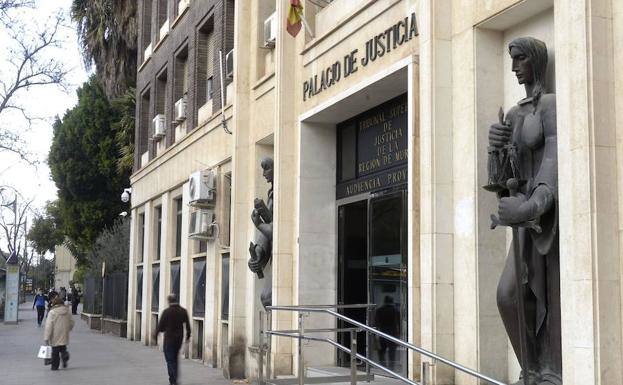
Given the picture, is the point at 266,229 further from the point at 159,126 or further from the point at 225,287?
the point at 159,126

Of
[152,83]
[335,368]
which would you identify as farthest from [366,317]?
[152,83]

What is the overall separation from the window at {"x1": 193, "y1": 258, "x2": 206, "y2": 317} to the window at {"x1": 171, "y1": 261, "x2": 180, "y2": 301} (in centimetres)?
159

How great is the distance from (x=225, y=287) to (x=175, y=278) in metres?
5.01

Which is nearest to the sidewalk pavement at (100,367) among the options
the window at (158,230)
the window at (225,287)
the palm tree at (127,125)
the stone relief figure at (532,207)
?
the window at (225,287)

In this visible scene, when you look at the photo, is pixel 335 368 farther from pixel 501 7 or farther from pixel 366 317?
pixel 501 7

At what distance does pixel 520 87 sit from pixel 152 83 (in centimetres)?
1867

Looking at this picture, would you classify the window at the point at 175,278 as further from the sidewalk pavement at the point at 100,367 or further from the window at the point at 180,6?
the window at the point at 180,6

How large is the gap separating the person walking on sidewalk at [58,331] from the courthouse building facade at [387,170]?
290 cm

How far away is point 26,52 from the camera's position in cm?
2822

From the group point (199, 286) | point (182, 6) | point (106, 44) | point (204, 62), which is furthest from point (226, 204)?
point (106, 44)

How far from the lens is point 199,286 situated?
19250 mm

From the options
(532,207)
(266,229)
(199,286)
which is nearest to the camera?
(532,207)

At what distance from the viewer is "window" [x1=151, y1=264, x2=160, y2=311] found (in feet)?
77.9

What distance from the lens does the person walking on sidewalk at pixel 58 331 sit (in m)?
17.2
